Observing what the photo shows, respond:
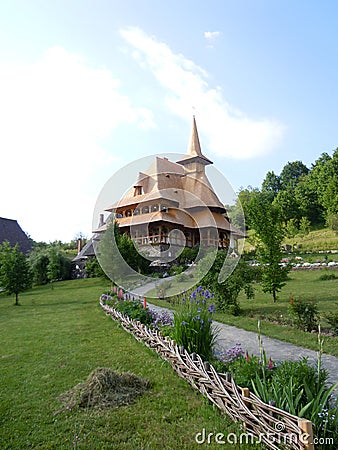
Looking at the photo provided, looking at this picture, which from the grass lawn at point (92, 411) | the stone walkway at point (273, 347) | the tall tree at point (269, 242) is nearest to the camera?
the grass lawn at point (92, 411)

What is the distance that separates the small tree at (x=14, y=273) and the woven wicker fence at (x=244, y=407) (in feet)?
43.7

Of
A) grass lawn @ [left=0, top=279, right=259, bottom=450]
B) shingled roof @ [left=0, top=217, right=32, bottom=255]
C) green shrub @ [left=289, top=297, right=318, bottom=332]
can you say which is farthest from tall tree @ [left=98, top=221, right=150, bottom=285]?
shingled roof @ [left=0, top=217, right=32, bottom=255]

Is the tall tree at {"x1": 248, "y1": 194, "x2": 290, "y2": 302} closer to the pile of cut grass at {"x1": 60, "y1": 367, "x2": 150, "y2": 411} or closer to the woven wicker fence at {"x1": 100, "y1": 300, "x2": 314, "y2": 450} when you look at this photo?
the woven wicker fence at {"x1": 100, "y1": 300, "x2": 314, "y2": 450}

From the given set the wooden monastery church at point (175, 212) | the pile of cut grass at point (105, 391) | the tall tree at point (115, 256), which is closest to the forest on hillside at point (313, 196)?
the wooden monastery church at point (175, 212)

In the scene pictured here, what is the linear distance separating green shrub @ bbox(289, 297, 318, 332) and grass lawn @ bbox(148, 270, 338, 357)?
0.25 metres

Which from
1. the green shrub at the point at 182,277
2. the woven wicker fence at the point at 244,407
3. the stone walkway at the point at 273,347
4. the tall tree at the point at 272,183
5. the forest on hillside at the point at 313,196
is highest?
the tall tree at the point at 272,183

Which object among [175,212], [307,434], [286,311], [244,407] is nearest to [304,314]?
[286,311]

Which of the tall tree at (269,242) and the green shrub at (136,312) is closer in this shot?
the green shrub at (136,312)

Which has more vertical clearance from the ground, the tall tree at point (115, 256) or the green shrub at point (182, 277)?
the tall tree at point (115, 256)

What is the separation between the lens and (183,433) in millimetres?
3242

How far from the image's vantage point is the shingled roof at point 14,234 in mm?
35250

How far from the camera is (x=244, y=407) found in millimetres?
3043

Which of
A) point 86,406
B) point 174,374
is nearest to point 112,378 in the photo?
point 86,406

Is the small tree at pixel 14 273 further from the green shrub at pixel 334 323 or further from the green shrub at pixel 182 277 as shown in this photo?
the green shrub at pixel 334 323
